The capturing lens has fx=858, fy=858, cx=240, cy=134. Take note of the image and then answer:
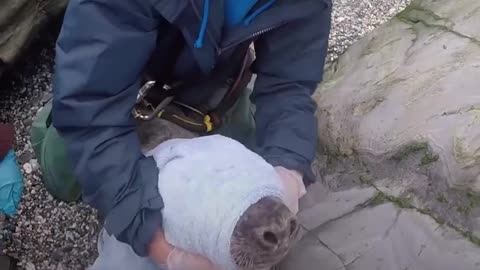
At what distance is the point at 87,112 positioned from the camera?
4.03ft

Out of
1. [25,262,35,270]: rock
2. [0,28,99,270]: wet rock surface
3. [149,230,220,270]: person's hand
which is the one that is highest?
[149,230,220,270]: person's hand

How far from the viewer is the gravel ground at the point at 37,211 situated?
177cm

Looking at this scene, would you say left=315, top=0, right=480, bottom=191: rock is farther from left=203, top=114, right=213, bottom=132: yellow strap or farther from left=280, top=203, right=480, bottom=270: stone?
left=203, top=114, right=213, bottom=132: yellow strap

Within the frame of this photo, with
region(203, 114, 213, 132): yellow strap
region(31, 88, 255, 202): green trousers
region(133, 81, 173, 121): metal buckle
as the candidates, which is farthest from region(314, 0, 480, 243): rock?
region(133, 81, 173, 121): metal buckle

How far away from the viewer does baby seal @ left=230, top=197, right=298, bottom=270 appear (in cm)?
104

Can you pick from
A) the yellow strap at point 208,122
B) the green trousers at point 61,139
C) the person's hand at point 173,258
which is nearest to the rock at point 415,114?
the green trousers at point 61,139

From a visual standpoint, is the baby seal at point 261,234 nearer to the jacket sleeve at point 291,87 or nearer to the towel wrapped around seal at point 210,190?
the towel wrapped around seal at point 210,190

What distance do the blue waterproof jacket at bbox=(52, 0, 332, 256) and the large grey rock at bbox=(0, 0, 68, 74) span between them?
55cm

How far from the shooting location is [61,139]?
61.2 inches

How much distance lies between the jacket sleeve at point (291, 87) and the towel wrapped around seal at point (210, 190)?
213 mm

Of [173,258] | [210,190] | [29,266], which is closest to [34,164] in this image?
[29,266]

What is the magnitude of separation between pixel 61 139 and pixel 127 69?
1.18 feet

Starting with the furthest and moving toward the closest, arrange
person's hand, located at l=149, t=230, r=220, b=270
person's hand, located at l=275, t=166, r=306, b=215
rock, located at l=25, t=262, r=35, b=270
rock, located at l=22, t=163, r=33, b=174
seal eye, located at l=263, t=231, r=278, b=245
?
rock, located at l=22, t=163, r=33, b=174 < rock, located at l=25, t=262, r=35, b=270 < person's hand, located at l=275, t=166, r=306, b=215 < person's hand, located at l=149, t=230, r=220, b=270 < seal eye, located at l=263, t=231, r=278, b=245

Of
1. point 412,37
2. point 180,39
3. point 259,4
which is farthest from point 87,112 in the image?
point 412,37
